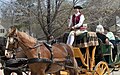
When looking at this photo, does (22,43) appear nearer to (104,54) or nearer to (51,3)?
(104,54)

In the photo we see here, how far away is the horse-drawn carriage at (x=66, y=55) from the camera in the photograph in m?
8.33

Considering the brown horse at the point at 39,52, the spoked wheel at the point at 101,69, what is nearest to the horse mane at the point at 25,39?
the brown horse at the point at 39,52

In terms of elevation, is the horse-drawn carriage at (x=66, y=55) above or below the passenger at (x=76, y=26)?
below

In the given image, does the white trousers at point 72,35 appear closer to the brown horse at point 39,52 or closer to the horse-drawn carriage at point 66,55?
the horse-drawn carriage at point 66,55

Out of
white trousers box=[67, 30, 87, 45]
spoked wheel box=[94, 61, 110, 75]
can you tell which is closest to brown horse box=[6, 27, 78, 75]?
white trousers box=[67, 30, 87, 45]

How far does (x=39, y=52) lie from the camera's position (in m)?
8.46

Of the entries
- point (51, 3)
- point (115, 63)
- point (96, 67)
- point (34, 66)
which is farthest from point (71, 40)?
point (51, 3)

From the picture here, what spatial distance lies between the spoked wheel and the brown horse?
4.74ft

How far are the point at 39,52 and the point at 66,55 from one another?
1.19 metres

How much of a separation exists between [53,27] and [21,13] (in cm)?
208

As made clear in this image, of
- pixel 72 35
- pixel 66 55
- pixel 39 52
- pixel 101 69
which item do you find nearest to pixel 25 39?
pixel 39 52

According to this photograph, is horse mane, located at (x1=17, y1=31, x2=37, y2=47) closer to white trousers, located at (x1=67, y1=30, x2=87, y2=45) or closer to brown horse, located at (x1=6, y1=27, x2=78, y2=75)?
brown horse, located at (x1=6, y1=27, x2=78, y2=75)

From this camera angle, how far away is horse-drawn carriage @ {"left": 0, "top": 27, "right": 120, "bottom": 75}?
8.33 metres

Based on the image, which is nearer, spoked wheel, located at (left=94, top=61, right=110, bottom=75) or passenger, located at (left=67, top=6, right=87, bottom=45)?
passenger, located at (left=67, top=6, right=87, bottom=45)
